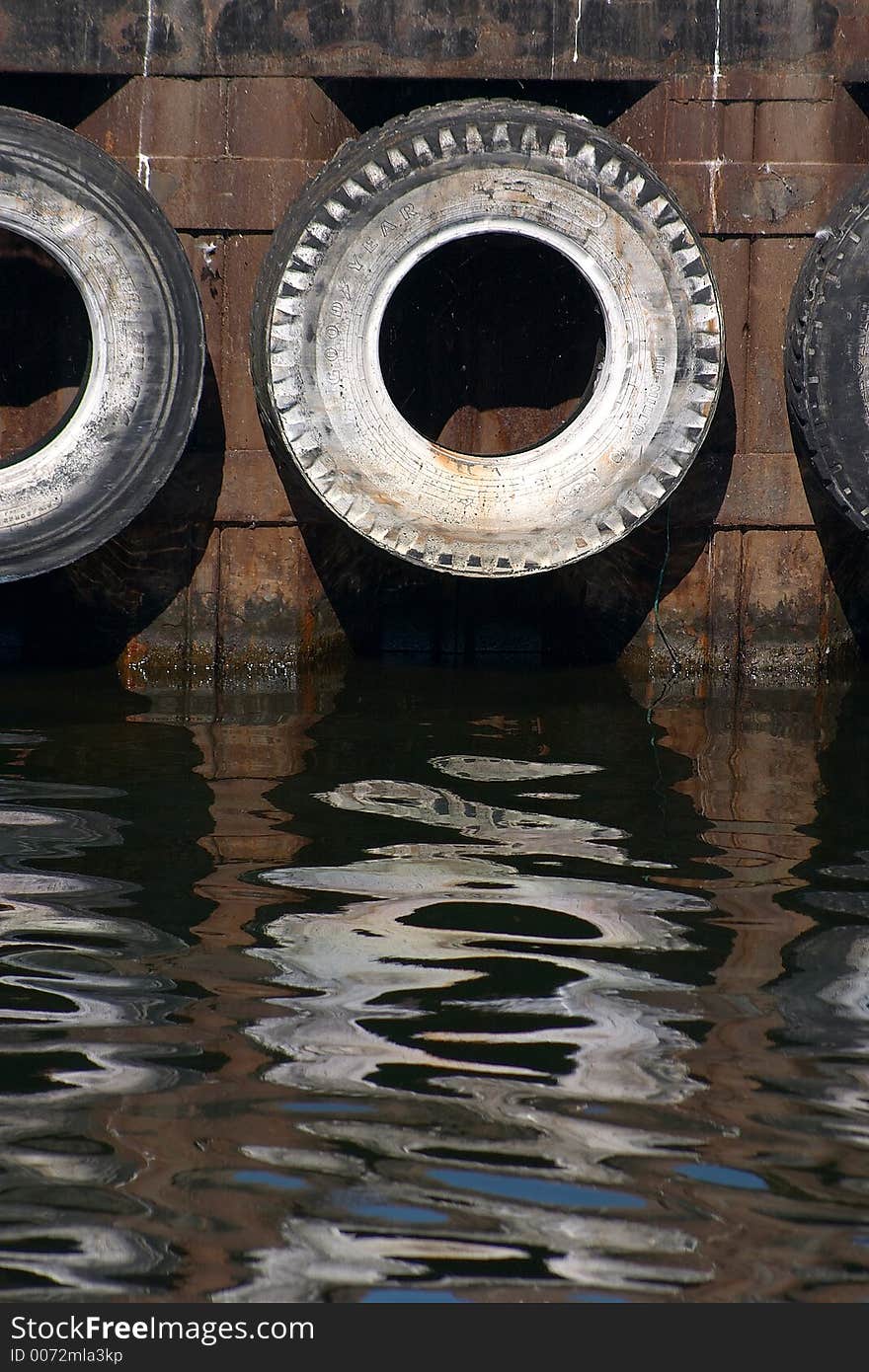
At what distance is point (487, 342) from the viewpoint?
21.3 ft

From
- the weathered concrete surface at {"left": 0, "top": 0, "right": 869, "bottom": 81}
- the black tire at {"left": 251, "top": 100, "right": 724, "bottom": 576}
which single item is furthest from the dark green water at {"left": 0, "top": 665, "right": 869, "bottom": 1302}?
the weathered concrete surface at {"left": 0, "top": 0, "right": 869, "bottom": 81}

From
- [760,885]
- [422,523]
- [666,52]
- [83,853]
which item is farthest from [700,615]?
[83,853]

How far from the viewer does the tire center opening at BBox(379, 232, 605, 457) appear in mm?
6461

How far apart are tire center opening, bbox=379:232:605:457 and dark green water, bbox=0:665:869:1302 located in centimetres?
175

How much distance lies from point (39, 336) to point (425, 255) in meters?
1.61

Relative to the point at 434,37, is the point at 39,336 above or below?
below

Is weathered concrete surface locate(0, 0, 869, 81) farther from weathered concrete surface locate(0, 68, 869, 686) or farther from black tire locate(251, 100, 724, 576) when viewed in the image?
black tire locate(251, 100, 724, 576)

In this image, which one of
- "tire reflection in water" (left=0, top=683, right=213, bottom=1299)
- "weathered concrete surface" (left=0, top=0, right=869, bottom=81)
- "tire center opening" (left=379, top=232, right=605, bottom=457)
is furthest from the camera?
"tire center opening" (left=379, top=232, right=605, bottom=457)

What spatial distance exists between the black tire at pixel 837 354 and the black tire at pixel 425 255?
0.37 m

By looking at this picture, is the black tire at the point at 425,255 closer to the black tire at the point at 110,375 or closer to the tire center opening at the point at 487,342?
the black tire at the point at 110,375

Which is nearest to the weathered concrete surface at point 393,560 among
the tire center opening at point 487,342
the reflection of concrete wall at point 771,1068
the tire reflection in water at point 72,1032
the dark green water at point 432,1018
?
the tire center opening at point 487,342

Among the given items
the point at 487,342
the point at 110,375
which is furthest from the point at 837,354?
the point at 110,375

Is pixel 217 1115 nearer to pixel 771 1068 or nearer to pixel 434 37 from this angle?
A: pixel 771 1068

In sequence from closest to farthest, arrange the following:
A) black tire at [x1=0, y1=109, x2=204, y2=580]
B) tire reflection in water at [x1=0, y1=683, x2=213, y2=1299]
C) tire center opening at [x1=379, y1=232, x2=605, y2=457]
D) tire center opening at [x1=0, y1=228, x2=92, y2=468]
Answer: tire reflection in water at [x1=0, y1=683, x2=213, y2=1299] < black tire at [x1=0, y1=109, x2=204, y2=580] < tire center opening at [x1=0, y1=228, x2=92, y2=468] < tire center opening at [x1=379, y1=232, x2=605, y2=457]
